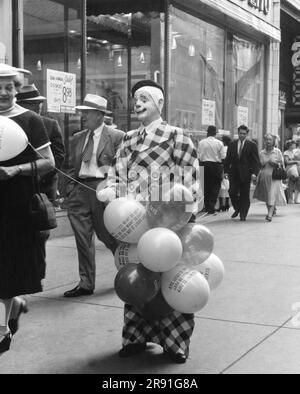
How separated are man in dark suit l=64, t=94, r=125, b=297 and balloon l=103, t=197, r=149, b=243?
1.99 meters

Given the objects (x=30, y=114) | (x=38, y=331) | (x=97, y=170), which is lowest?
(x=38, y=331)

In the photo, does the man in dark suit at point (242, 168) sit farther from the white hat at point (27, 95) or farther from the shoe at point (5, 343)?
the shoe at point (5, 343)

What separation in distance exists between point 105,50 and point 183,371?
9664mm

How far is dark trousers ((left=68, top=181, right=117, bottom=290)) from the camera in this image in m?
6.23

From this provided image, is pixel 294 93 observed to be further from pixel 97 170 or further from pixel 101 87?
pixel 97 170

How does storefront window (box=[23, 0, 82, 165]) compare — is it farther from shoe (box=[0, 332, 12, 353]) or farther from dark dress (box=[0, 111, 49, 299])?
shoe (box=[0, 332, 12, 353])

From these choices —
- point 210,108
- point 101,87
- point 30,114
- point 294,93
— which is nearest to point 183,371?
point 30,114

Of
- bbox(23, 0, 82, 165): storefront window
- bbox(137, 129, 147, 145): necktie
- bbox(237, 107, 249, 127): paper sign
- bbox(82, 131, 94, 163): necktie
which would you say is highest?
bbox(23, 0, 82, 165): storefront window

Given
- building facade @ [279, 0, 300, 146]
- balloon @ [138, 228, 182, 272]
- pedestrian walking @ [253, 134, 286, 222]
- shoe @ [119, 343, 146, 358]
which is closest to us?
balloon @ [138, 228, 182, 272]

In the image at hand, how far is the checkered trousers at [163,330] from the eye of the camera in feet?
14.1

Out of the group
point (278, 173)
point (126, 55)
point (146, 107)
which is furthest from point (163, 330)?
point (126, 55)

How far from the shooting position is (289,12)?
65.8ft

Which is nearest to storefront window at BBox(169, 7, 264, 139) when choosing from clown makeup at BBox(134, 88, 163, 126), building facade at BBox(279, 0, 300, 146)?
building facade at BBox(279, 0, 300, 146)
